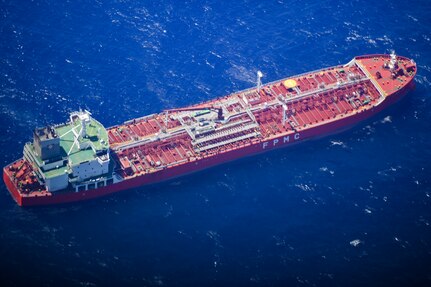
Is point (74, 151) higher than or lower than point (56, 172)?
higher

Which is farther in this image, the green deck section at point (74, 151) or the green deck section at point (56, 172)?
the green deck section at point (74, 151)

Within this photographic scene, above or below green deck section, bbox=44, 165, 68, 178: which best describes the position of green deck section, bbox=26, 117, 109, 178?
above

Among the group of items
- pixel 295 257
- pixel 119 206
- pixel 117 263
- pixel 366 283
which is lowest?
pixel 366 283

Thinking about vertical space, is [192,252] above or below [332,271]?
above

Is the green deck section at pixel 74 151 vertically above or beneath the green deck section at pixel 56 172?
above

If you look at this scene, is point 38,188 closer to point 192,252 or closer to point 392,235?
point 192,252

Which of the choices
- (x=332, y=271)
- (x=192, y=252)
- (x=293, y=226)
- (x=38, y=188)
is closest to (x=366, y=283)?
(x=332, y=271)

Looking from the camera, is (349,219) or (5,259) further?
(349,219)

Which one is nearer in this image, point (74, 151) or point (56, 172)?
point (56, 172)

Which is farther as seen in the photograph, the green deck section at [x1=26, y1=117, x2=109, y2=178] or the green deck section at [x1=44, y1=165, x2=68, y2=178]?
the green deck section at [x1=26, y1=117, x2=109, y2=178]

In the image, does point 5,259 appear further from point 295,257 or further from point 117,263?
point 295,257
